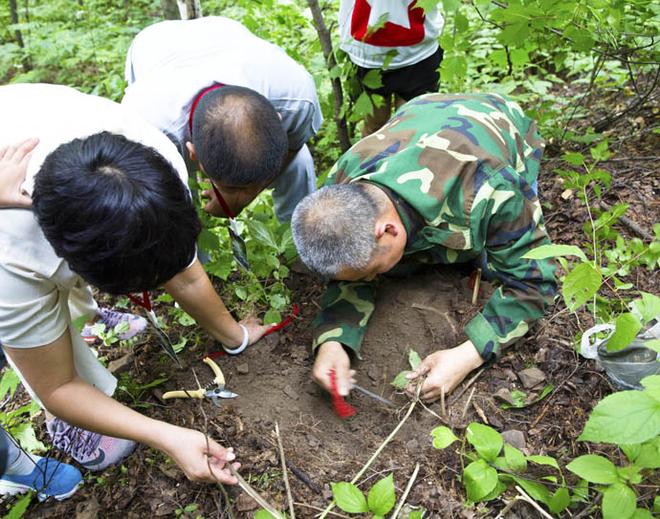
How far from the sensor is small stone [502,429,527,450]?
5.72ft

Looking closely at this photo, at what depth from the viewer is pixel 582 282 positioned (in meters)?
1.33

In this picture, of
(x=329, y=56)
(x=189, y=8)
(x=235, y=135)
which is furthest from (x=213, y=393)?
(x=189, y=8)

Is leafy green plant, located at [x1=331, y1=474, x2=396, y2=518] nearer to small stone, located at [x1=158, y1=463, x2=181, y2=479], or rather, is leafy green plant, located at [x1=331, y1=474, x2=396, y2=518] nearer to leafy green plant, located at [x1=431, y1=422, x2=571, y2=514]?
leafy green plant, located at [x1=431, y1=422, x2=571, y2=514]

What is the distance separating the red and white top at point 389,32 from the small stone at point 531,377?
1.93 m

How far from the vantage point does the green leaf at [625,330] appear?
1.29 m

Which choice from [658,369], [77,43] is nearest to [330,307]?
[658,369]

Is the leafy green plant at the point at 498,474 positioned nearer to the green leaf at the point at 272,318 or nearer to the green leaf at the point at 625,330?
the green leaf at the point at 625,330

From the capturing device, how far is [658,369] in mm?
1611

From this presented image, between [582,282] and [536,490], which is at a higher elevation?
[582,282]

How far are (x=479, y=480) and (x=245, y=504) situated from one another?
2.67 feet

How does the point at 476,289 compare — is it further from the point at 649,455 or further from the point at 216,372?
the point at 216,372

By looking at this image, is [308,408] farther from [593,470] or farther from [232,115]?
[232,115]

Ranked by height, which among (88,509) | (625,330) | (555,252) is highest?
(555,252)

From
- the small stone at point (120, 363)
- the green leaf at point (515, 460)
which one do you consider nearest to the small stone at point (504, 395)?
the green leaf at point (515, 460)
